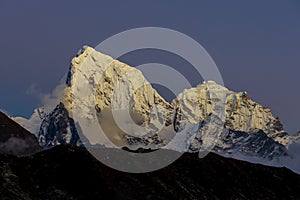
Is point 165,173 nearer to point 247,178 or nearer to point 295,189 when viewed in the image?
point 247,178

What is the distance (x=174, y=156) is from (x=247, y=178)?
1940 centimetres

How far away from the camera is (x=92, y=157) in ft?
493

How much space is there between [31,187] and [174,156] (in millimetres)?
57493

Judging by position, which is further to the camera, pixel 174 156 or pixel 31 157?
pixel 174 156

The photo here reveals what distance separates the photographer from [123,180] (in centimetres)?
14475

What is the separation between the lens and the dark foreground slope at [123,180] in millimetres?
131875

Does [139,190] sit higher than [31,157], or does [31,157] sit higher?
[31,157]

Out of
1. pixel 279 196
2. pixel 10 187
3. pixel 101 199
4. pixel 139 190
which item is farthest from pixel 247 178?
pixel 10 187

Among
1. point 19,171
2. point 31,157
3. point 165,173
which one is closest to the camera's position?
point 19,171

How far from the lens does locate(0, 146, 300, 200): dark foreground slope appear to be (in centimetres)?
13188

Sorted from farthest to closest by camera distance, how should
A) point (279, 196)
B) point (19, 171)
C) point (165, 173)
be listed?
point (279, 196)
point (165, 173)
point (19, 171)

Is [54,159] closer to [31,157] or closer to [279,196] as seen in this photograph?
[31,157]

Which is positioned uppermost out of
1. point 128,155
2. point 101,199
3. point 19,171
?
point 128,155

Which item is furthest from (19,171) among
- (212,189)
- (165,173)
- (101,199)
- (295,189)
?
(295,189)
